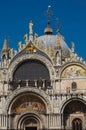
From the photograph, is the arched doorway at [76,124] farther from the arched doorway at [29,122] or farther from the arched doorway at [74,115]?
the arched doorway at [29,122]

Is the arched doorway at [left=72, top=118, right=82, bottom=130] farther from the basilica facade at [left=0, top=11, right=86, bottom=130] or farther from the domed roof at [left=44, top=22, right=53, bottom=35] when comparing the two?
the domed roof at [left=44, top=22, right=53, bottom=35]

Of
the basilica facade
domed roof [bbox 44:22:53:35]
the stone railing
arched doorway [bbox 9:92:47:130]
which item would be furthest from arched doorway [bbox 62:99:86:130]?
domed roof [bbox 44:22:53:35]

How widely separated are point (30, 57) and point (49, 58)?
2.58 meters

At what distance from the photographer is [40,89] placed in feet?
153

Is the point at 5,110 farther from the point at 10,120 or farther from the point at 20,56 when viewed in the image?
the point at 20,56

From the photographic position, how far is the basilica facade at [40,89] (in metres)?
46.4

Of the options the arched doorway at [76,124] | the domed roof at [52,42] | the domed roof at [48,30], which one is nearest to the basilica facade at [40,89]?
the arched doorway at [76,124]

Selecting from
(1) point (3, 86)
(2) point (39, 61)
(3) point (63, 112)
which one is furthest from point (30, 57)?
(3) point (63, 112)

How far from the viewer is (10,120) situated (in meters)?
47.3

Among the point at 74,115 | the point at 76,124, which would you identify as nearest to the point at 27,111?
the point at 74,115

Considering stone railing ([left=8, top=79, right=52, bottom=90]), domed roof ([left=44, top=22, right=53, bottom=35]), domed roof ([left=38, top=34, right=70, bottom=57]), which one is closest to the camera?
stone railing ([left=8, top=79, right=52, bottom=90])

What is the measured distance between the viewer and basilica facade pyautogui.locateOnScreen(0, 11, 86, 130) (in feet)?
152

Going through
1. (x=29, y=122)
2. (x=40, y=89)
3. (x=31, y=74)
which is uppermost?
(x=31, y=74)

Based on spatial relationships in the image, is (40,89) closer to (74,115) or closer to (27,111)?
(27,111)
